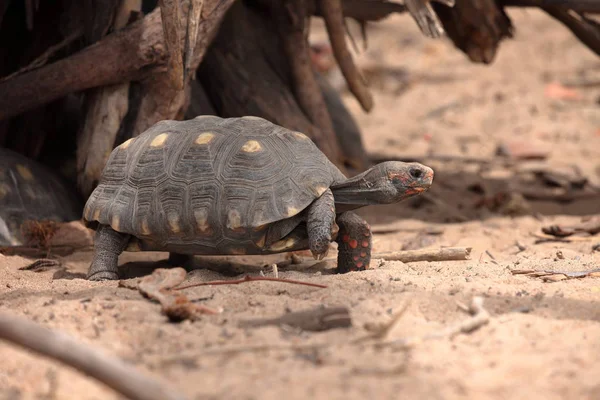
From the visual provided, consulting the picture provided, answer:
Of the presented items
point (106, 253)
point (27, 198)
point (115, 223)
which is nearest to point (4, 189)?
point (27, 198)

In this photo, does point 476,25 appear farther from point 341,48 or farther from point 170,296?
point 170,296

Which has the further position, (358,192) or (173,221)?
(358,192)

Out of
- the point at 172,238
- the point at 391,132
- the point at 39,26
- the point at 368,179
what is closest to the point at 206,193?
the point at 172,238

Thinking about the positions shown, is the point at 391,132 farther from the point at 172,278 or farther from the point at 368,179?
the point at 172,278

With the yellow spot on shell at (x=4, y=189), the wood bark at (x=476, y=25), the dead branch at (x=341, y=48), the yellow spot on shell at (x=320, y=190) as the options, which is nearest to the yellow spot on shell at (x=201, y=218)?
the yellow spot on shell at (x=320, y=190)

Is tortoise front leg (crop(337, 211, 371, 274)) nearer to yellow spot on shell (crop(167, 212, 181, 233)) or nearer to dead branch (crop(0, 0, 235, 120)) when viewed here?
yellow spot on shell (crop(167, 212, 181, 233))

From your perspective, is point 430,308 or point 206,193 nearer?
point 430,308
